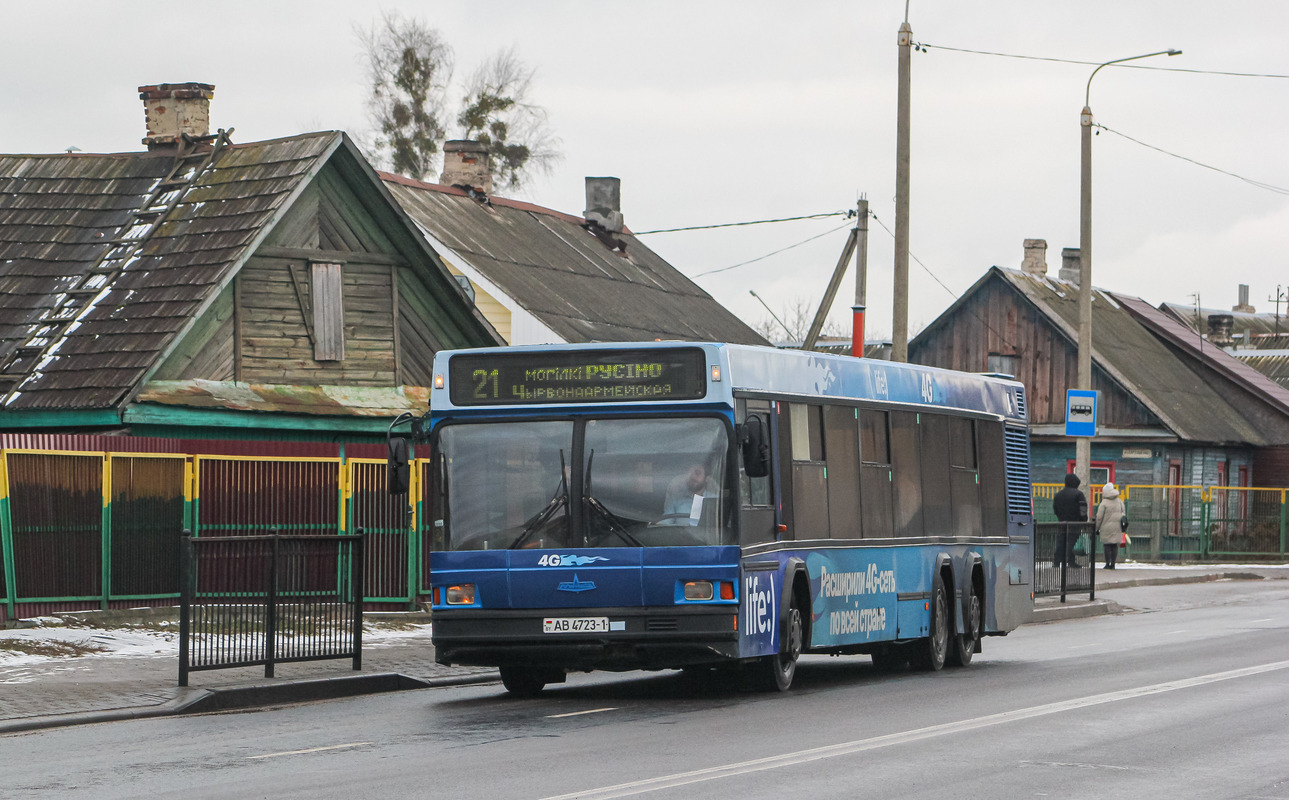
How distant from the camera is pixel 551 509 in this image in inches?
564

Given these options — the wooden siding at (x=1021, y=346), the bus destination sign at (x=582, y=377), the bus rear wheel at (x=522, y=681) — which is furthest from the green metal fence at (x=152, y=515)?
the wooden siding at (x=1021, y=346)

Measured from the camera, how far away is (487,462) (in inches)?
574

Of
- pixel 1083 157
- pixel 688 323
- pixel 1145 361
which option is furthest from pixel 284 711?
pixel 1145 361

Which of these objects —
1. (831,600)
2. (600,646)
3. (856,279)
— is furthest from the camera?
(856,279)

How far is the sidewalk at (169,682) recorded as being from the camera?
45.5 ft

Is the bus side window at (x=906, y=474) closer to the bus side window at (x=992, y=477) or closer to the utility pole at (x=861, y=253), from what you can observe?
the bus side window at (x=992, y=477)

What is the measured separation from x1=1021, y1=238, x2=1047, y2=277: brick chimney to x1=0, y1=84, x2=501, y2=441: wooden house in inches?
1403

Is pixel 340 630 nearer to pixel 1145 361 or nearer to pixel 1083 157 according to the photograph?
pixel 1083 157

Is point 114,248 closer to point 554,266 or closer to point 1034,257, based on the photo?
point 554,266

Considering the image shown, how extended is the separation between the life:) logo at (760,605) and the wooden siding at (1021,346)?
129 feet

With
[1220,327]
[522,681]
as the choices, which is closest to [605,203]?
[522,681]

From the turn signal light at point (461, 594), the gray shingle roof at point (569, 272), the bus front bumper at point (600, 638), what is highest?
the gray shingle roof at point (569, 272)

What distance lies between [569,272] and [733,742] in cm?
3107

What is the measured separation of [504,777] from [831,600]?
253 inches
